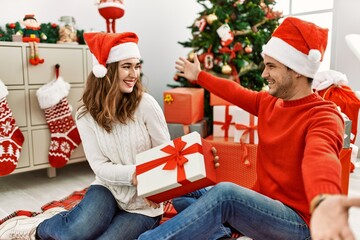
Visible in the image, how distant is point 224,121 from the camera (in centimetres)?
261

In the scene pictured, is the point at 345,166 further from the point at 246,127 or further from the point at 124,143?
the point at 124,143

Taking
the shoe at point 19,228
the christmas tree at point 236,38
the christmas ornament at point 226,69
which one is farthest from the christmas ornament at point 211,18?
the shoe at point 19,228

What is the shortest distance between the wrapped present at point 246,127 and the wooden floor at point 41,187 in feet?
2.35

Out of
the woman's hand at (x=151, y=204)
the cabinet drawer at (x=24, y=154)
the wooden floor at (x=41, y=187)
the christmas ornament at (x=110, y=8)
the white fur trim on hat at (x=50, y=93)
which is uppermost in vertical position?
the christmas ornament at (x=110, y=8)

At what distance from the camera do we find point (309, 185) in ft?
3.00

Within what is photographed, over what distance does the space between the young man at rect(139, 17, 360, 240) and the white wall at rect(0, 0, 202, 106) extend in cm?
225

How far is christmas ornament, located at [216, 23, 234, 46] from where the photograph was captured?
9.09 ft

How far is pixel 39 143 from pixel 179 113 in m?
1.03

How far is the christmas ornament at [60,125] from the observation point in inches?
101

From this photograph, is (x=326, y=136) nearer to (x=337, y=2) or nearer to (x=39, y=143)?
(x=39, y=143)

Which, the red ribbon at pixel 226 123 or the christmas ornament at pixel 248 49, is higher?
the christmas ornament at pixel 248 49

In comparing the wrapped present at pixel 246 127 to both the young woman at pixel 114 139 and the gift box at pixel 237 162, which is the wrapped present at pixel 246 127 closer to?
the gift box at pixel 237 162

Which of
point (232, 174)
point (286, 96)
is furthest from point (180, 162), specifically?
point (232, 174)

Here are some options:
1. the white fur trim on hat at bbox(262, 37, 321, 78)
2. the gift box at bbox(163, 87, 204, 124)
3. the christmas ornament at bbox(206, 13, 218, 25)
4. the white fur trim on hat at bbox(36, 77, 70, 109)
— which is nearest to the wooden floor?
the white fur trim on hat at bbox(36, 77, 70, 109)
